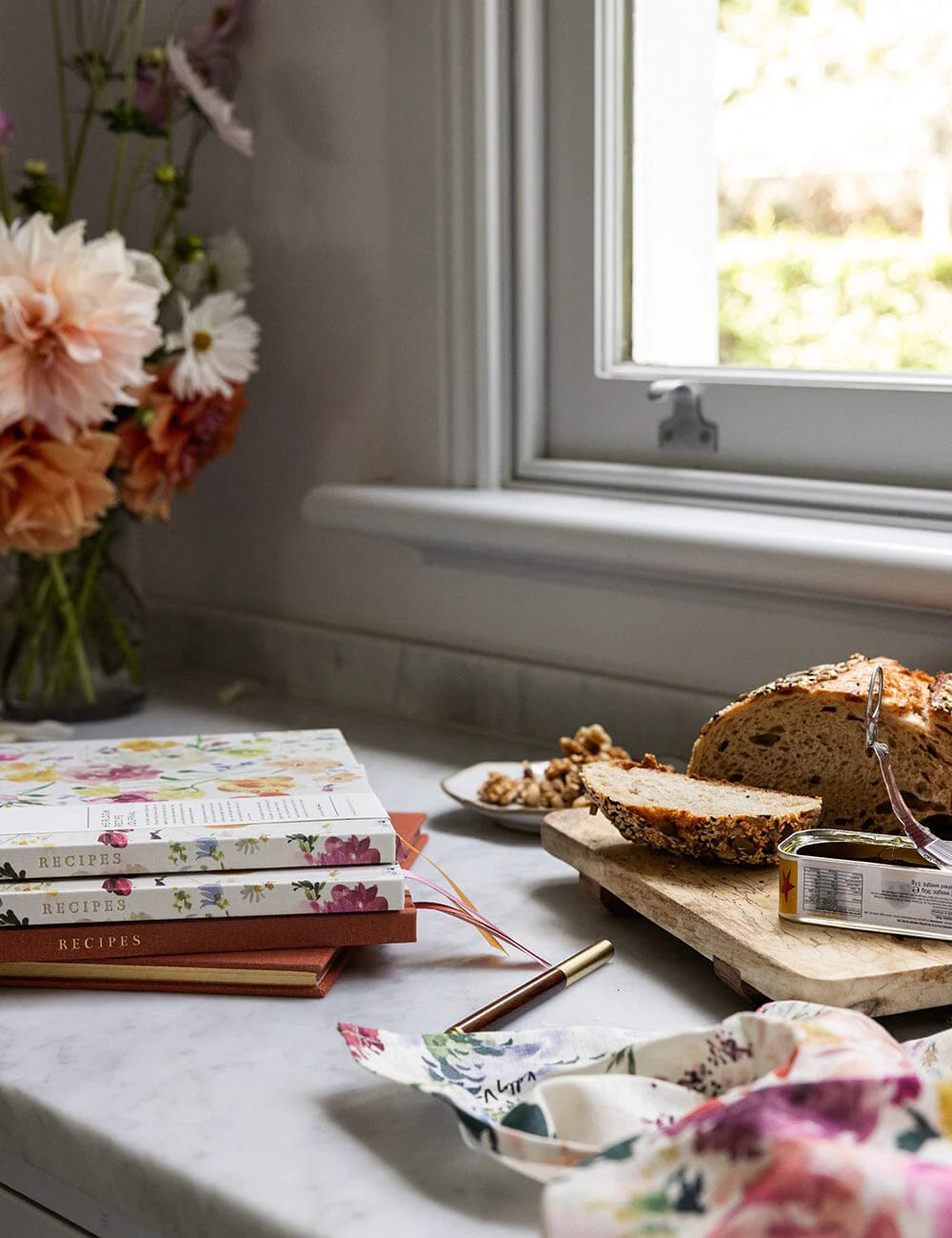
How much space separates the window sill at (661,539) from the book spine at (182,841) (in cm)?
40

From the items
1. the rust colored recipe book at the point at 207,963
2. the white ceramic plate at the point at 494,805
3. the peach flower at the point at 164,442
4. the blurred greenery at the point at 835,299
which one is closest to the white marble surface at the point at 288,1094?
the rust colored recipe book at the point at 207,963

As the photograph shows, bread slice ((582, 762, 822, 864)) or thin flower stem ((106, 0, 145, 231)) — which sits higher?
thin flower stem ((106, 0, 145, 231))

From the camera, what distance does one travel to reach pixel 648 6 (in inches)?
48.8

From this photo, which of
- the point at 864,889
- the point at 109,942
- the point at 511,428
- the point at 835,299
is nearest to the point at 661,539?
the point at 511,428

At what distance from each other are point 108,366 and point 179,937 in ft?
1.83

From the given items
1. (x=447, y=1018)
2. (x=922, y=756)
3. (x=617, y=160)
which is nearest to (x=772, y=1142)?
(x=447, y=1018)

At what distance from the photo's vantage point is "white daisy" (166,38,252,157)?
1.29 metres

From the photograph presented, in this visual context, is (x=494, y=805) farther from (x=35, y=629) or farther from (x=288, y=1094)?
(x=35, y=629)

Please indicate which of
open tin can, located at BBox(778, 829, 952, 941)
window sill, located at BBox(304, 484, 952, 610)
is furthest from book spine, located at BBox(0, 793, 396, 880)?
window sill, located at BBox(304, 484, 952, 610)

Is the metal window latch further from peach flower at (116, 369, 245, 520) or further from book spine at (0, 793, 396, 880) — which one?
book spine at (0, 793, 396, 880)

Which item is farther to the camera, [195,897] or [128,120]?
[128,120]

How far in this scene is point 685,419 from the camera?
1.23 meters

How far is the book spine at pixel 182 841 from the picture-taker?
28.9 inches

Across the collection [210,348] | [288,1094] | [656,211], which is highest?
[656,211]
